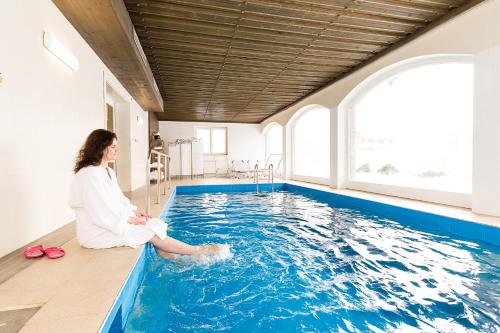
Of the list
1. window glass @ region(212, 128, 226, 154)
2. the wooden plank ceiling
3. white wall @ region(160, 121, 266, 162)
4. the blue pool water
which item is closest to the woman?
the blue pool water

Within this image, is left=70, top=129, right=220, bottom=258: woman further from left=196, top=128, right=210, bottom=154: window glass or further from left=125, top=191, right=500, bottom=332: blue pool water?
left=196, top=128, right=210, bottom=154: window glass

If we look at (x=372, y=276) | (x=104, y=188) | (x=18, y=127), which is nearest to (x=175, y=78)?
(x=18, y=127)

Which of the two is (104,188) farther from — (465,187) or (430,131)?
(430,131)

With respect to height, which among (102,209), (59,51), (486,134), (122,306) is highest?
(59,51)

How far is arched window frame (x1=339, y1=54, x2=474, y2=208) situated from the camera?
4.08 meters

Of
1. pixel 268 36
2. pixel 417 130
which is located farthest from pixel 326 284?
pixel 417 130

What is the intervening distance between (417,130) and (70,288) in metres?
5.66

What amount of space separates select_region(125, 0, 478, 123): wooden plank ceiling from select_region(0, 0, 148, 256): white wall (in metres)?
1.25

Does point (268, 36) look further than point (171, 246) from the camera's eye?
Yes

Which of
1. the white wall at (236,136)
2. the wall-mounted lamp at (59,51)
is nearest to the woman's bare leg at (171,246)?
the wall-mounted lamp at (59,51)

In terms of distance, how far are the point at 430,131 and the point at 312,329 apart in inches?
184

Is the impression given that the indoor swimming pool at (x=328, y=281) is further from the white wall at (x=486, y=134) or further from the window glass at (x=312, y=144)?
the window glass at (x=312, y=144)

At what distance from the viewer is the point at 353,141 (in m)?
6.62

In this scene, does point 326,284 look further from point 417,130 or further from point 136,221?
point 417,130
